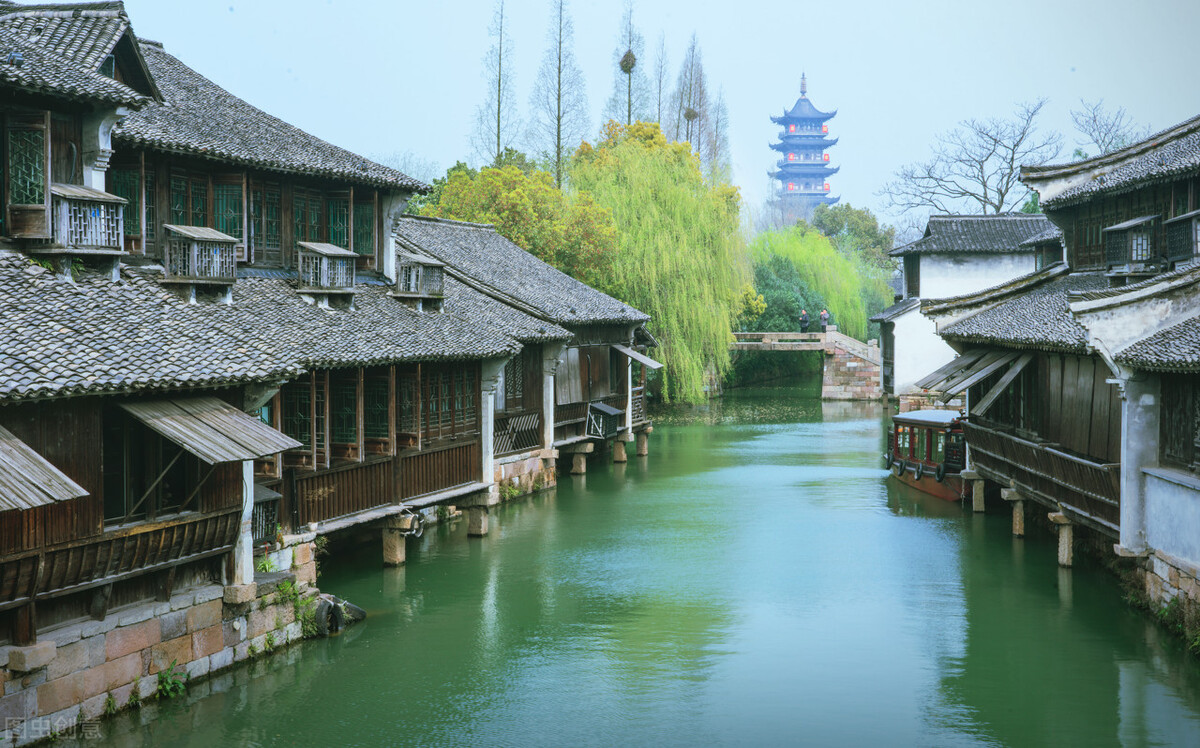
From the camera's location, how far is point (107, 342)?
1132 cm

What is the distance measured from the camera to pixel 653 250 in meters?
40.3

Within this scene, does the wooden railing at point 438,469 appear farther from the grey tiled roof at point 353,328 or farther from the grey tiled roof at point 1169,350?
the grey tiled roof at point 1169,350

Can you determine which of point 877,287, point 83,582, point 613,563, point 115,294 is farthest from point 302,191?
point 877,287

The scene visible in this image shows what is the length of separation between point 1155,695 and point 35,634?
451 inches

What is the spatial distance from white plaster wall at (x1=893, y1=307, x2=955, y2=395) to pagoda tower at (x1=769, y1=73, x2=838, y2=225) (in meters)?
76.5

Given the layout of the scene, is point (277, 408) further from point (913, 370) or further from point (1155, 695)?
point (913, 370)

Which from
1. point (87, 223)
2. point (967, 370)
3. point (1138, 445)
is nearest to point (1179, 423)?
point (1138, 445)

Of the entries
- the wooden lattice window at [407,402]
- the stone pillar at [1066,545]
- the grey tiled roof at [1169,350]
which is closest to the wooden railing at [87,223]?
the wooden lattice window at [407,402]

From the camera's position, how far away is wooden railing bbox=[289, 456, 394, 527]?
15461mm

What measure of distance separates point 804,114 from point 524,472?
103 m

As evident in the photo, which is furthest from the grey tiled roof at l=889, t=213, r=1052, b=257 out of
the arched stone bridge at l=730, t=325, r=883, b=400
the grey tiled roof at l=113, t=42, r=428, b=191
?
the grey tiled roof at l=113, t=42, r=428, b=191

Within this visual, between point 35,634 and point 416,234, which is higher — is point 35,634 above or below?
below

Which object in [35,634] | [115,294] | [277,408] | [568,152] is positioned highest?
[568,152]

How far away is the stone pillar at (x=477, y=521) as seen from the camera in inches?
827
